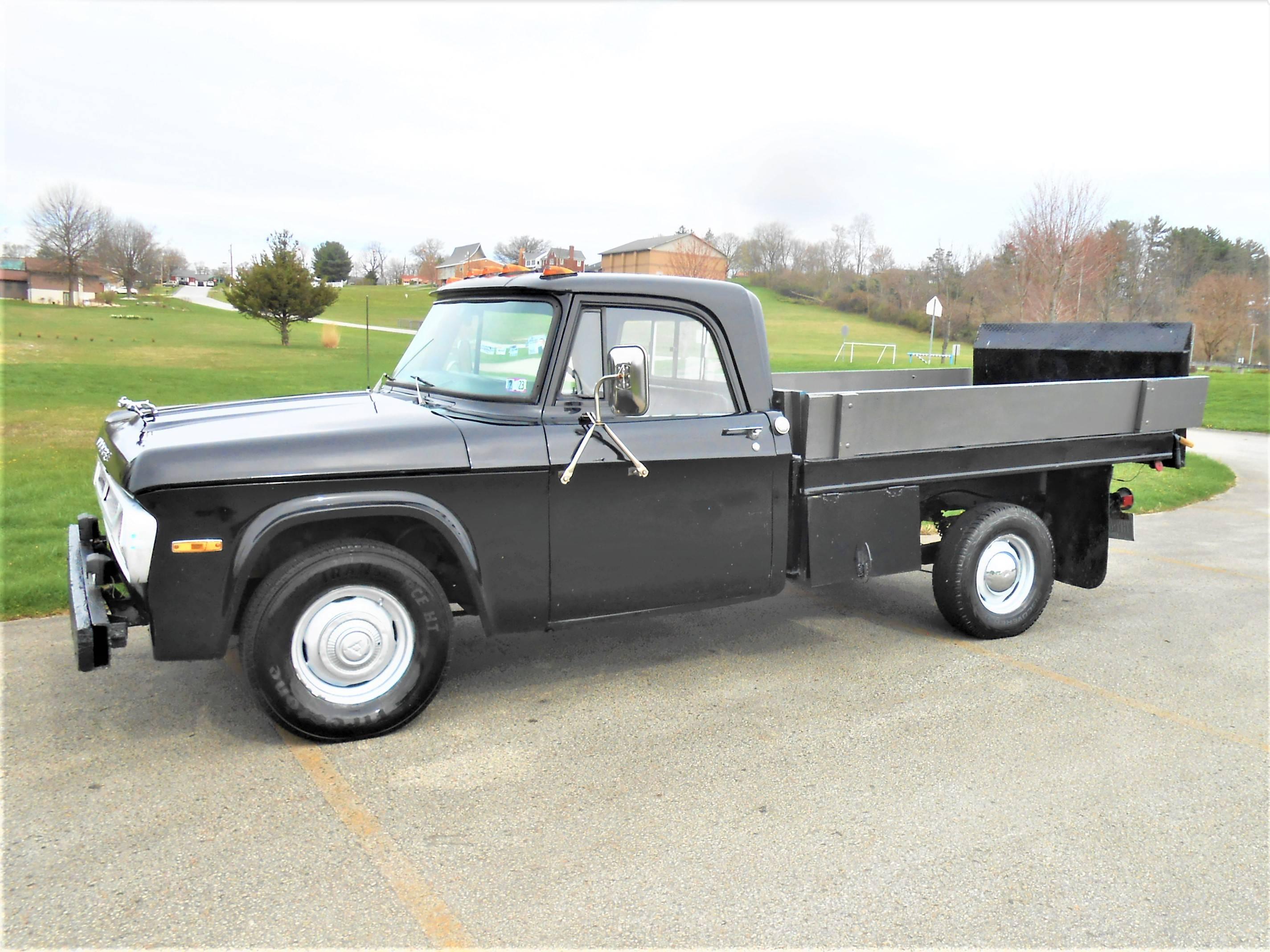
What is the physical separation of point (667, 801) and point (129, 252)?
61469 millimetres

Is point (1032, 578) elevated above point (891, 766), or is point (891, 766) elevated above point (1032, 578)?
point (1032, 578)

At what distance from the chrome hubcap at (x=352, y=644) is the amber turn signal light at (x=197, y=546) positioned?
45 cm

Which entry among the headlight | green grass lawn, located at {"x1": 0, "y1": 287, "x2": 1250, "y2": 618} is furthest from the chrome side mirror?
green grass lawn, located at {"x1": 0, "y1": 287, "x2": 1250, "y2": 618}

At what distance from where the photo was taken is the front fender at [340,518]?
12.5 feet

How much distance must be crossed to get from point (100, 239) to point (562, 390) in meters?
58.1

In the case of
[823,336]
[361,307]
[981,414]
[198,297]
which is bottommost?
[981,414]

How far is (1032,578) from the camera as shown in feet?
19.5

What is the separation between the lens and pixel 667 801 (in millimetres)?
3729

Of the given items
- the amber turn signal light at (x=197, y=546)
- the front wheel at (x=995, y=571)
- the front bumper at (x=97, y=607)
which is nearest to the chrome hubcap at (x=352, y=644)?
the amber turn signal light at (x=197, y=546)

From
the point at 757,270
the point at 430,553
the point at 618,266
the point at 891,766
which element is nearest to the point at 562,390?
the point at 430,553

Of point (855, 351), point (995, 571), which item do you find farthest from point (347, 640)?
point (855, 351)

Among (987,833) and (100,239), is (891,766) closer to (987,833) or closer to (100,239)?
(987,833)

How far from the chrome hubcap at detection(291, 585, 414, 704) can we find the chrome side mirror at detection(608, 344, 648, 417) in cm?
137

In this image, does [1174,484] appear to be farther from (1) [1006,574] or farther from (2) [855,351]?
(2) [855,351]
